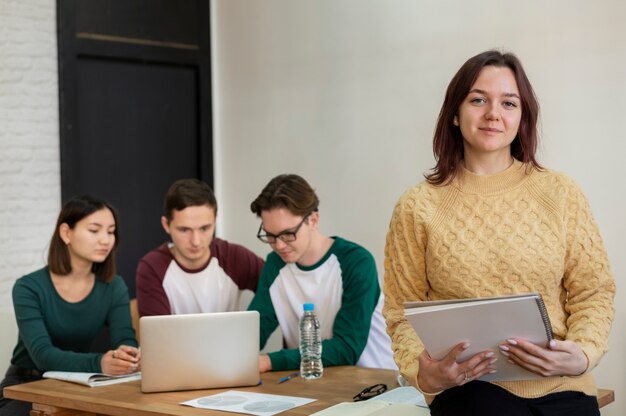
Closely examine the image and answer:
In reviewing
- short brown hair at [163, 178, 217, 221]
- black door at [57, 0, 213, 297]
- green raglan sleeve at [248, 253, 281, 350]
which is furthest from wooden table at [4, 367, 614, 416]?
black door at [57, 0, 213, 297]

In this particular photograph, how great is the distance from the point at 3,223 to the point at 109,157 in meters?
0.69

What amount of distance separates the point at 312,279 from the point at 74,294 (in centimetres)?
96

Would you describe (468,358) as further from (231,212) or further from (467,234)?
(231,212)

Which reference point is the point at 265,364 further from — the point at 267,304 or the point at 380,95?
the point at 380,95

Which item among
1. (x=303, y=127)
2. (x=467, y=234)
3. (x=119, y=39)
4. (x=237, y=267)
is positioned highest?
(x=119, y=39)

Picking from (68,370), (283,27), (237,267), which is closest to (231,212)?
(283,27)

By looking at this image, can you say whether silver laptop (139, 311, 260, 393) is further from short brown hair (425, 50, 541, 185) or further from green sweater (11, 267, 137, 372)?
short brown hair (425, 50, 541, 185)

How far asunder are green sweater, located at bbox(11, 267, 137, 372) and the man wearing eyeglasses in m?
0.59

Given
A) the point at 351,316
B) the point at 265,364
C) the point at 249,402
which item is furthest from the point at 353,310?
the point at 249,402

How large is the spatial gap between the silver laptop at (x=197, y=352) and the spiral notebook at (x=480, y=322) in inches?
39.0

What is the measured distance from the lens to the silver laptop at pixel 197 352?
2.67 m

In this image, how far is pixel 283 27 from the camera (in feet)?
16.5

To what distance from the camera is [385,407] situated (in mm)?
2299

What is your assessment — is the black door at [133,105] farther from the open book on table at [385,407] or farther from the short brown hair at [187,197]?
the open book on table at [385,407]
